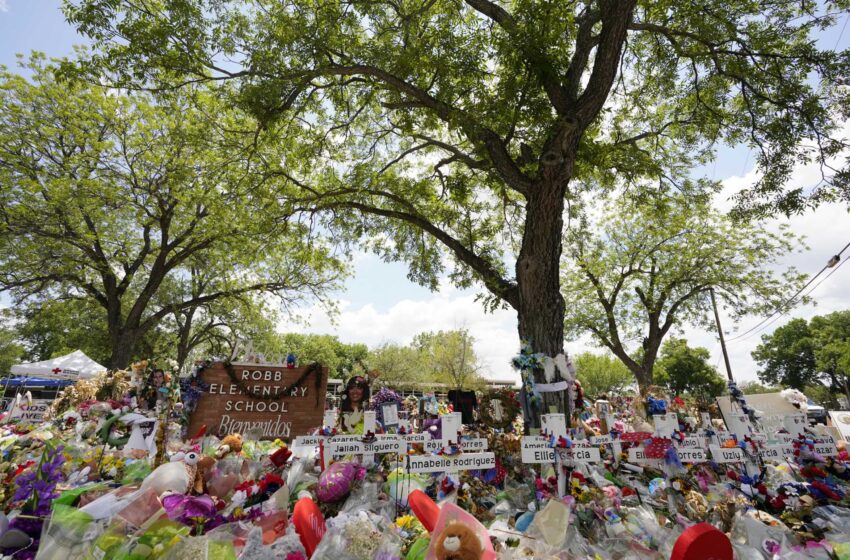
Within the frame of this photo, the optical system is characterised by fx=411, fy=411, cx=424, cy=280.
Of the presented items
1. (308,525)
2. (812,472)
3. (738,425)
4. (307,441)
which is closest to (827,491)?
(812,472)

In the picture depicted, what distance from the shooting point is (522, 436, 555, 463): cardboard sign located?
13.2ft

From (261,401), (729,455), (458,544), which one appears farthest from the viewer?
(261,401)

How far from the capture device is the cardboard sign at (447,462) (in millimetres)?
3842

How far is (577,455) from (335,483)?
7.83 ft

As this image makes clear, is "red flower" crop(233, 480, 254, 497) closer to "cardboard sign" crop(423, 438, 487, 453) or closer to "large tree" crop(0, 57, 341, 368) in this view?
"cardboard sign" crop(423, 438, 487, 453)

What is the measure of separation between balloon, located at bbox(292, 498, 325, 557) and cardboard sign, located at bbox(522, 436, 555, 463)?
2.20 m

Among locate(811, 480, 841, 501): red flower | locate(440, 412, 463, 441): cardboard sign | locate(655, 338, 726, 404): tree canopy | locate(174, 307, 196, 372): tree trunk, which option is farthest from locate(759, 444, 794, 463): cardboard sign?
locate(655, 338, 726, 404): tree canopy

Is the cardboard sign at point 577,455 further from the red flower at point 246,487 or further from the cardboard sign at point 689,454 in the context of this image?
the red flower at point 246,487

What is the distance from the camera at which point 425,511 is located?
252cm

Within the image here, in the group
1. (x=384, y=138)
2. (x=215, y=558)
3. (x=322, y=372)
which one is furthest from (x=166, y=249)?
(x=215, y=558)

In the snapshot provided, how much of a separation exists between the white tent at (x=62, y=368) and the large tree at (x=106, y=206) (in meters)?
2.20

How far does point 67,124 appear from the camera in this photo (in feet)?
44.1

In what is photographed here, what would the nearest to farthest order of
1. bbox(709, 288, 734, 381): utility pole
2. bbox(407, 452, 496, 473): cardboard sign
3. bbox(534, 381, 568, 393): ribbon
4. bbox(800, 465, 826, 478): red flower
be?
bbox(407, 452, 496, 473): cardboard sign < bbox(800, 465, 826, 478): red flower < bbox(534, 381, 568, 393): ribbon < bbox(709, 288, 734, 381): utility pole

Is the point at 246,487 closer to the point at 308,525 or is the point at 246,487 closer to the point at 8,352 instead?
the point at 308,525
